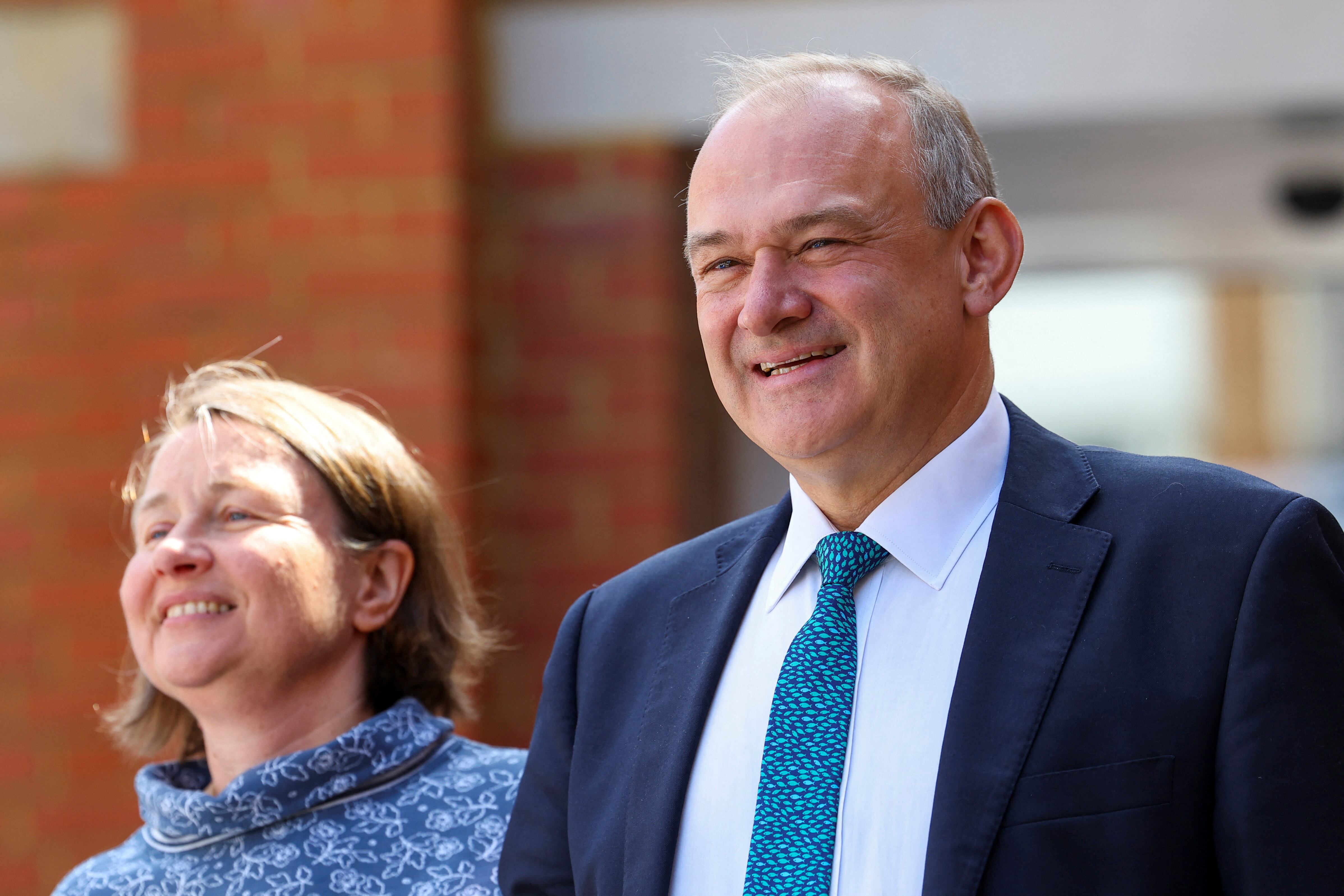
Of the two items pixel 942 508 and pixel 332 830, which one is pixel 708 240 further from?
pixel 332 830

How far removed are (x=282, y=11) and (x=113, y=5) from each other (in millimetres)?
466

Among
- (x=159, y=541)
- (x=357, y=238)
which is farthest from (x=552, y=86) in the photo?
(x=159, y=541)

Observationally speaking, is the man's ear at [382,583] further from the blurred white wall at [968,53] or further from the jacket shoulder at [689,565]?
the blurred white wall at [968,53]

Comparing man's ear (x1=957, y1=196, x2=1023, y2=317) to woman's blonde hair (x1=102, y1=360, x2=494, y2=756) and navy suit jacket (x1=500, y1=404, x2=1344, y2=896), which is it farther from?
woman's blonde hair (x1=102, y1=360, x2=494, y2=756)

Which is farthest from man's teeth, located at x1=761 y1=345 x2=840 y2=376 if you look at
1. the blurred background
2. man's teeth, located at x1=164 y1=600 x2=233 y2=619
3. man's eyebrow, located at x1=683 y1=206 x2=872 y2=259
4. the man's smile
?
the blurred background

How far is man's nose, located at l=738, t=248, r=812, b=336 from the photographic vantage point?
1710 millimetres

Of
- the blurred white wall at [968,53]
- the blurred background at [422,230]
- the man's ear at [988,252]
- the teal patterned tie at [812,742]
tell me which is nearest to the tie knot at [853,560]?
the teal patterned tie at [812,742]

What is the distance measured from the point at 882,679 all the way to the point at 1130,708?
0.29 m

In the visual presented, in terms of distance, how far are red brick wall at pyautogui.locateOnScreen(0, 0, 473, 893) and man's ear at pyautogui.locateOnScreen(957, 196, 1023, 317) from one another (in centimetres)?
202

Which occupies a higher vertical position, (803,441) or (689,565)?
(803,441)

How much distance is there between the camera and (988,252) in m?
1.82

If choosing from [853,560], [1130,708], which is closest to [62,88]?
[853,560]

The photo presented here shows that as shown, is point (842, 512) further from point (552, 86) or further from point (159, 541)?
point (552, 86)

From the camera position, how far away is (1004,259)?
1.82m
